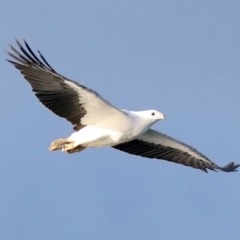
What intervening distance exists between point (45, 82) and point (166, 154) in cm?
387

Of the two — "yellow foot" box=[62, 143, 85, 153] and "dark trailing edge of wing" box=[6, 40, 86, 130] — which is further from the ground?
"dark trailing edge of wing" box=[6, 40, 86, 130]

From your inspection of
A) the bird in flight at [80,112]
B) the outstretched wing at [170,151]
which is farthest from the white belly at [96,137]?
the outstretched wing at [170,151]

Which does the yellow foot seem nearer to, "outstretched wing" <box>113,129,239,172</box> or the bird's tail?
the bird's tail

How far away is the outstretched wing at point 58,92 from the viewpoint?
82.7 ft

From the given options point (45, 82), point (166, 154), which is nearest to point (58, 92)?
point (45, 82)

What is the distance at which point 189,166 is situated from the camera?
91.7 ft

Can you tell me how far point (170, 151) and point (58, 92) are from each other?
3597 mm

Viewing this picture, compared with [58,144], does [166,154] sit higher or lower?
lower

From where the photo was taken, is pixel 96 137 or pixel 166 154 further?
pixel 166 154

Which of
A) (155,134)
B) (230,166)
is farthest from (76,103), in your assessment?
(230,166)

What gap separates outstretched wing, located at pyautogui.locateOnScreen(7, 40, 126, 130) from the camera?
82.7 ft

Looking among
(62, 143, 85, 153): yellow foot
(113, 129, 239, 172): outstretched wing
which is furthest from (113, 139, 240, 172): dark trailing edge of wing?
(62, 143, 85, 153): yellow foot

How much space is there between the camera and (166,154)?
27.9 m

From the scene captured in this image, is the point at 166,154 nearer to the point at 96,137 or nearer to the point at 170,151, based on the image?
the point at 170,151
